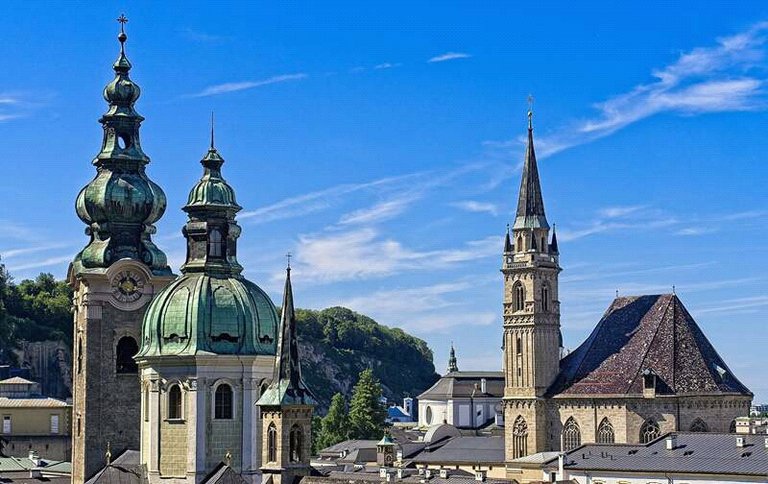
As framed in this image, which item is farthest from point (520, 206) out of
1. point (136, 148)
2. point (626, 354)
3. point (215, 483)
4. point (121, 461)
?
point (215, 483)

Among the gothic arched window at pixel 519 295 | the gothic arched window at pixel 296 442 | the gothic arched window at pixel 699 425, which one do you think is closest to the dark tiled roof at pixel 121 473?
the gothic arched window at pixel 296 442

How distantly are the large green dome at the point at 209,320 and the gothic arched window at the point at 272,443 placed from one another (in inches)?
310

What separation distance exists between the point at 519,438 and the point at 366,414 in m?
58.1

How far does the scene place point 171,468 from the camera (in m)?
67.6

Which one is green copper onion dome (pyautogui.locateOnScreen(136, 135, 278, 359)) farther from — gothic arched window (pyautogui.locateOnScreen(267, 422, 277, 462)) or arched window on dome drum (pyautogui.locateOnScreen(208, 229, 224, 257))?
gothic arched window (pyautogui.locateOnScreen(267, 422, 277, 462))

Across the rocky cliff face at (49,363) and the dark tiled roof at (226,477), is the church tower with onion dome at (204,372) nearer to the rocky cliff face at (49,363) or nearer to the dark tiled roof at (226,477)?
the dark tiled roof at (226,477)

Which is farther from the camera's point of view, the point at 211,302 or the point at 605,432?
the point at 605,432

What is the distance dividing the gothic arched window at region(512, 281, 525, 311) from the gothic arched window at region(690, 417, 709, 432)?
655 inches

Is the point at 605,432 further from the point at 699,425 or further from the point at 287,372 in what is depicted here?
the point at 287,372

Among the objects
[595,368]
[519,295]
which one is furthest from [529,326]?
[595,368]

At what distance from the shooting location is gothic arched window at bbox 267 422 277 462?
60.4 meters

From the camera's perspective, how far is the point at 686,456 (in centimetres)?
9056

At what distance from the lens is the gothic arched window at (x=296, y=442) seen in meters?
60.8

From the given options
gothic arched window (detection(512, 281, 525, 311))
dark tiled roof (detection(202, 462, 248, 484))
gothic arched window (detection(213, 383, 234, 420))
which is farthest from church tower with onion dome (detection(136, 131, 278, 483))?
gothic arched window (detection(512, 281, 525, 311))
